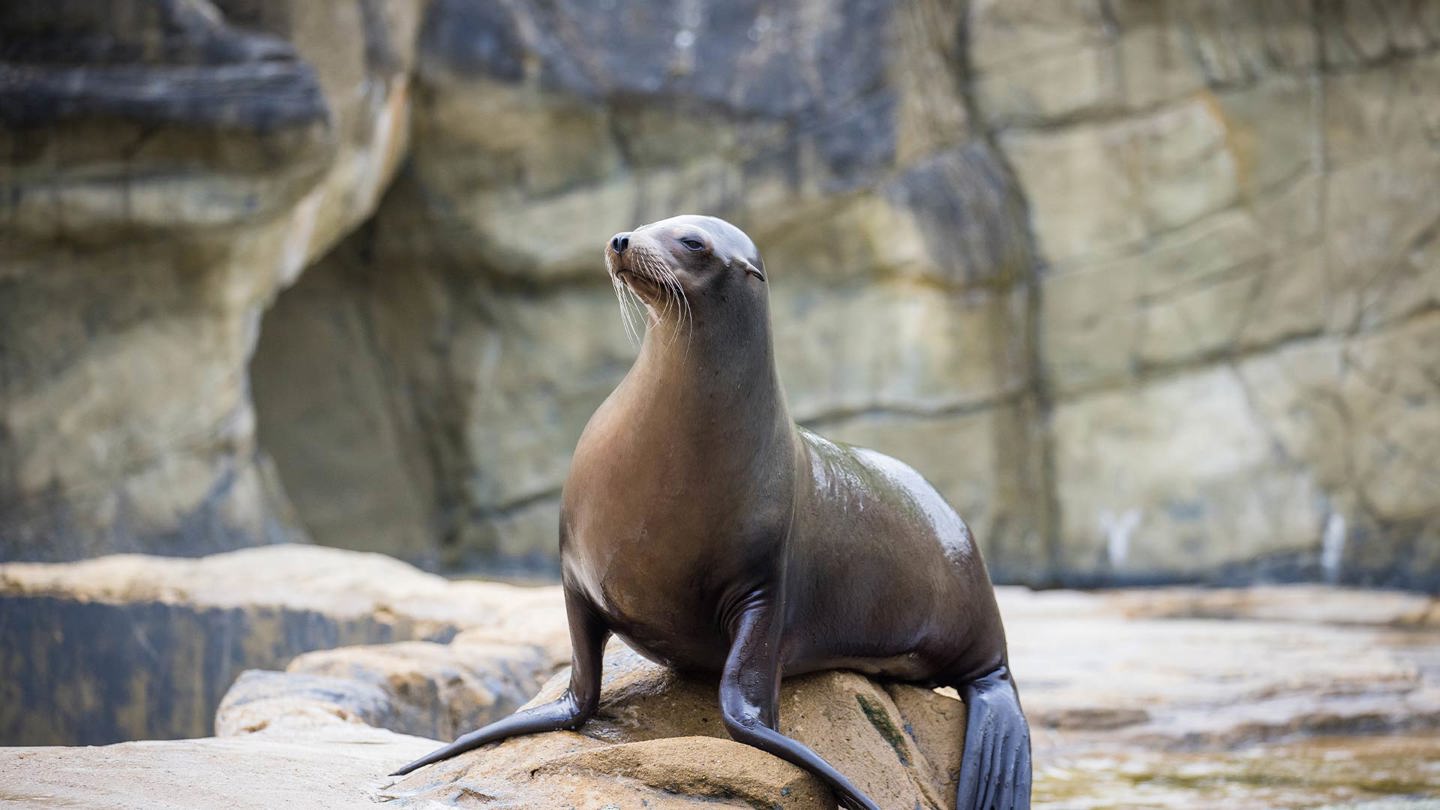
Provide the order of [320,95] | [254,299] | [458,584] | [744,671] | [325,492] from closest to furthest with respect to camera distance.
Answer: [744,671], [458,584], [320,95], [254,299], [325,492]

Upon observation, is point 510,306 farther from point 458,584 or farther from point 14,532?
point 458,584

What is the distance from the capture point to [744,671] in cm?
297

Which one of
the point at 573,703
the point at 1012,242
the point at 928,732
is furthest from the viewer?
the point at 1012,242

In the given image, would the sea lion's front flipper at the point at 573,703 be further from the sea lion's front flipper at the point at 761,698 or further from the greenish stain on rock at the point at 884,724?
the greenish stain on rock at the point at 884,724

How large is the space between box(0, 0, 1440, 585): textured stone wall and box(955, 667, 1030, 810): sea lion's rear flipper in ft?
24.0

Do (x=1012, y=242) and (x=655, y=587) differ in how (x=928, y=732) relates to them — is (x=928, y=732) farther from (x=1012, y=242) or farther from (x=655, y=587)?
(x=1012, y=242)

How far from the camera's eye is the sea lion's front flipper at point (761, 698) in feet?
9.30

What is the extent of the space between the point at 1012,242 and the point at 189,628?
7253 mm

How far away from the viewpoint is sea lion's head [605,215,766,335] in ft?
9.37

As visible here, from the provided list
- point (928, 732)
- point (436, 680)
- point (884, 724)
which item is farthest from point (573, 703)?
point (436, 680)

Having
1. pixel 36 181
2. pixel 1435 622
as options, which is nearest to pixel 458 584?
pixel 36 181

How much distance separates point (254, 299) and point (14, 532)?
6.67ft

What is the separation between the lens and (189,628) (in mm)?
5590

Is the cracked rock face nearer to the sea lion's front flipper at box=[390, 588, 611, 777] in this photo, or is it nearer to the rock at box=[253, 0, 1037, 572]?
the rock at box=[253, 0, 1037, 572]
